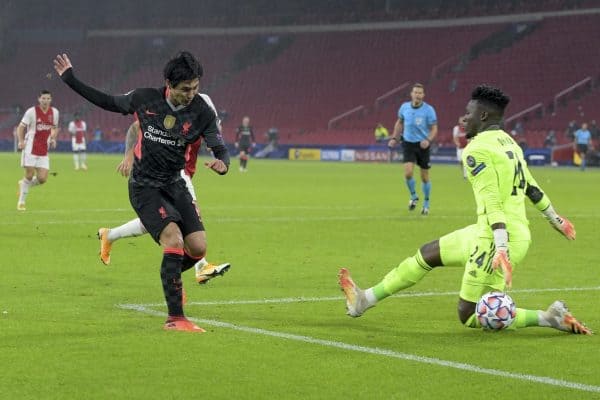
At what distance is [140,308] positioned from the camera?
970 centimetres

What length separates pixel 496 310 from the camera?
27.3 feet

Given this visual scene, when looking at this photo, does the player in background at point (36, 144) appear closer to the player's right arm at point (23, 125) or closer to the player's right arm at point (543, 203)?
the player's right arm at point (23, 125)

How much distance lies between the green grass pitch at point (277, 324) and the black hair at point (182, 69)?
1.80 m

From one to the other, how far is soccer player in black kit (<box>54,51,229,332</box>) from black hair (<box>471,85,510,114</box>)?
6.19ft

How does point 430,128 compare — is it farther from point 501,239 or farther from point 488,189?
point 501,239

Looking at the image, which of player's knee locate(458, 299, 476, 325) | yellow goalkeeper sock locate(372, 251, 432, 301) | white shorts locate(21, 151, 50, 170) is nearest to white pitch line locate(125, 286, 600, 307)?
yellow goalkeeper sock locate(372, 251, 432, 301)

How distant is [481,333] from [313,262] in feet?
16.6

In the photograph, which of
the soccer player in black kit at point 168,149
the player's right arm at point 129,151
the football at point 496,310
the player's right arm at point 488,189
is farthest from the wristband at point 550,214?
the player's right arm at point 129,151

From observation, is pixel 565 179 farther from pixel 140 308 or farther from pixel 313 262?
pixel 140 308

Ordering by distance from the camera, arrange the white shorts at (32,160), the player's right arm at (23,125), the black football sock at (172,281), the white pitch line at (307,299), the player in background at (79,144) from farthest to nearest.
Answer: the player in background at (79,144) < the white shorts at (32,160) < the player's right arm at (23,125) < the white pitch line at (307,299) < the black football sock at (172,281)

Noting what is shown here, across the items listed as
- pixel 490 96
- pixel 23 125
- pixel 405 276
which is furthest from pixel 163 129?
pixel 23 125

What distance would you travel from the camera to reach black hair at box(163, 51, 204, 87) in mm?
8617

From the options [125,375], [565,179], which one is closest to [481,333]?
[125,375]

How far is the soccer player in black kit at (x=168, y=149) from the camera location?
8742 mm
